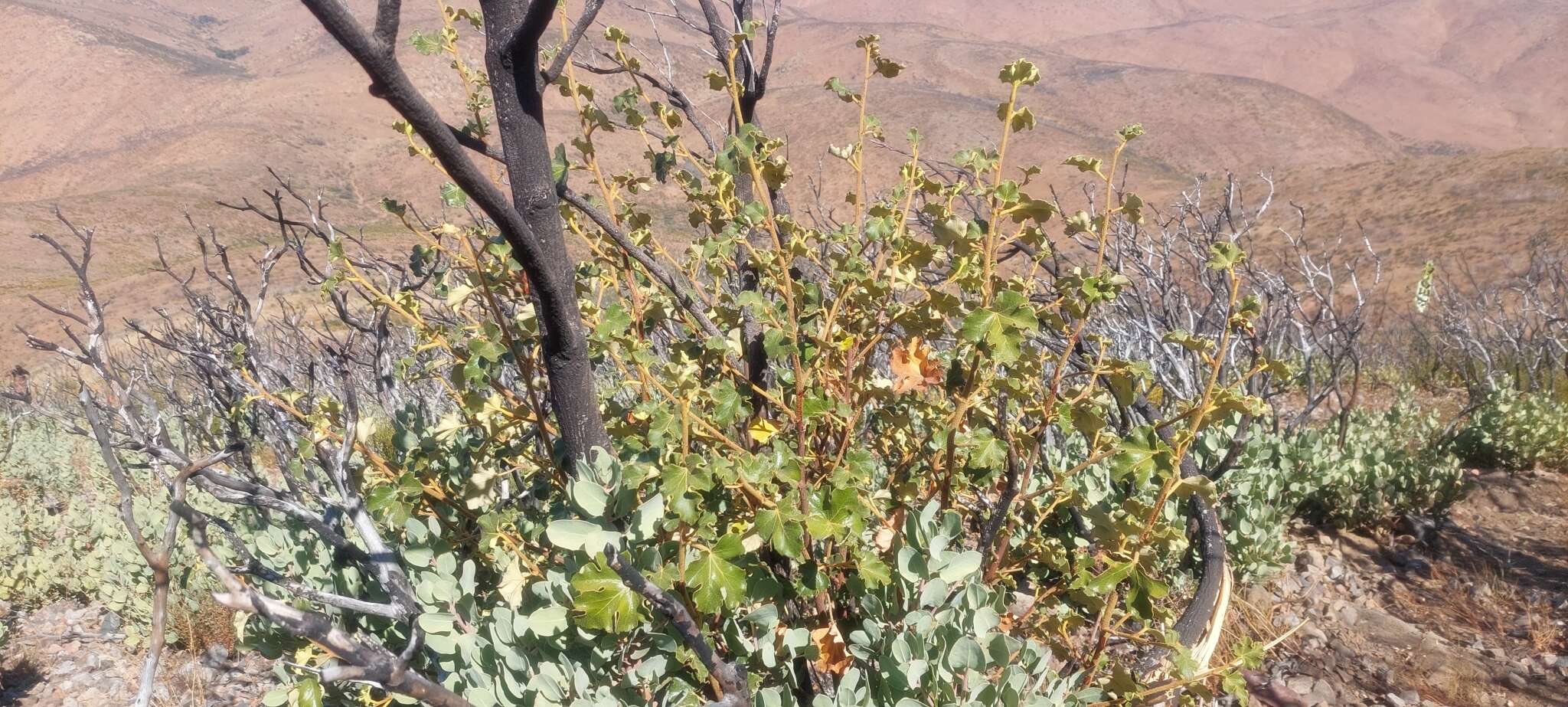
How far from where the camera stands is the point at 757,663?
1461 mm

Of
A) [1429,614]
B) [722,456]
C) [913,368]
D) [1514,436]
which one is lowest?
[1429,614]

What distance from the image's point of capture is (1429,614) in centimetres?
278

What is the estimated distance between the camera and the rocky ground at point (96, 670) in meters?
2.92

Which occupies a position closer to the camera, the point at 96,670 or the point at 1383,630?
the point at 1383,630

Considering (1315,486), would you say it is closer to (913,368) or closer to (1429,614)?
(1429,614)

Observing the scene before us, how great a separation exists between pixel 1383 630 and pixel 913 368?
2.18m

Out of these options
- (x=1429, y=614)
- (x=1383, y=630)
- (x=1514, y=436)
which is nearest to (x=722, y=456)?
(x=1383, y=630)

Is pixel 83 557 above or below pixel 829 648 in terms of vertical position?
below

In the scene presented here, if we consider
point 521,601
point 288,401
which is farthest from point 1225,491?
point 288,401

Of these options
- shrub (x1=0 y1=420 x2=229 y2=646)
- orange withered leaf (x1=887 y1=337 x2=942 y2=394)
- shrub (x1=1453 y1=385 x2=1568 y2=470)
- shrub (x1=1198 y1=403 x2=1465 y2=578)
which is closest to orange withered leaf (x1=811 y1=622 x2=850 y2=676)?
orange withered leaf (x1=887 y1=337 x2=942 y2=394)

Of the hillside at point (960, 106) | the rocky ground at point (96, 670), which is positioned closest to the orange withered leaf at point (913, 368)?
the rocky ground at point (96, 670)

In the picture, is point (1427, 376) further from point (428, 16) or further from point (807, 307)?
point (428, 16)

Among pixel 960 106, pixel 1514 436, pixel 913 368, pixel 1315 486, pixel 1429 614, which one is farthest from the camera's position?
pixel 960 106

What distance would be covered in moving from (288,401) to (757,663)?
108cm
